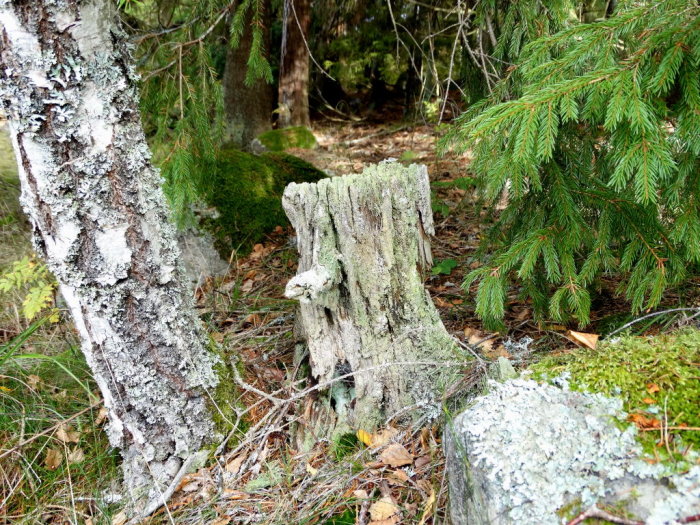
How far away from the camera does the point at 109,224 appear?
2111mm

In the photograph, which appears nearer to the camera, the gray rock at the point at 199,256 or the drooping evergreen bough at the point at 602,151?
the drooping evergreen bough at the point at 602,151

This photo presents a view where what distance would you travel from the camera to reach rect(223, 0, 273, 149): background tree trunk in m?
6.84

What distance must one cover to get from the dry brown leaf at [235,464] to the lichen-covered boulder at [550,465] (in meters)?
1.17

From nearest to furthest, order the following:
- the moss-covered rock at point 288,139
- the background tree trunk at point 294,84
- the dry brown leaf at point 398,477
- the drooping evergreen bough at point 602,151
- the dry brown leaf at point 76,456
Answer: the drooping evergreen bough at point 602,151 → the dry brown leaf at point 398,477 → the dry brown leaf at point 76,456 → the moss-covered rock at point 288,139 → the background tree trunk at point 294,84

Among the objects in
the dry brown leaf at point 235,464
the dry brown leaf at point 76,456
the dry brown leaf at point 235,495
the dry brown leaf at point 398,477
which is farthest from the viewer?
the dry brown leaf at point 76,456

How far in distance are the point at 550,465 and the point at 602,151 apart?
1.76 meters

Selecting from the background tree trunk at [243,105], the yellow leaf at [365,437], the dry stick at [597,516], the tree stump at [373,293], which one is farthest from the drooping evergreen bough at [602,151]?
the background tree trunk at [243,105]

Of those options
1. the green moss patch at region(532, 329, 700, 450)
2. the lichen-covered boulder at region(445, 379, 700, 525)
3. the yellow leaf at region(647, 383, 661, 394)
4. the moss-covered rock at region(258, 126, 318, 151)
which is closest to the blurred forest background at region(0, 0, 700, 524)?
the lichen-covered boulder at region(445, 379, 700, 525)

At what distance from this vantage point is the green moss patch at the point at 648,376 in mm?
1417

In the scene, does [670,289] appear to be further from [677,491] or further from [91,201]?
[91,201]

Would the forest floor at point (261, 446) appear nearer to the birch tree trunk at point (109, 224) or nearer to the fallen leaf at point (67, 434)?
the fallen leaf at point (67, 434)

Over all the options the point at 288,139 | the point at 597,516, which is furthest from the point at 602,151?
the point at 288,139

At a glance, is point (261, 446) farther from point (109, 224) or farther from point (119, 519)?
point (109, 224)

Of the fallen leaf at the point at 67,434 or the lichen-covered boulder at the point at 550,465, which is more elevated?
the lichen-covered boulder at the point at 550,465
